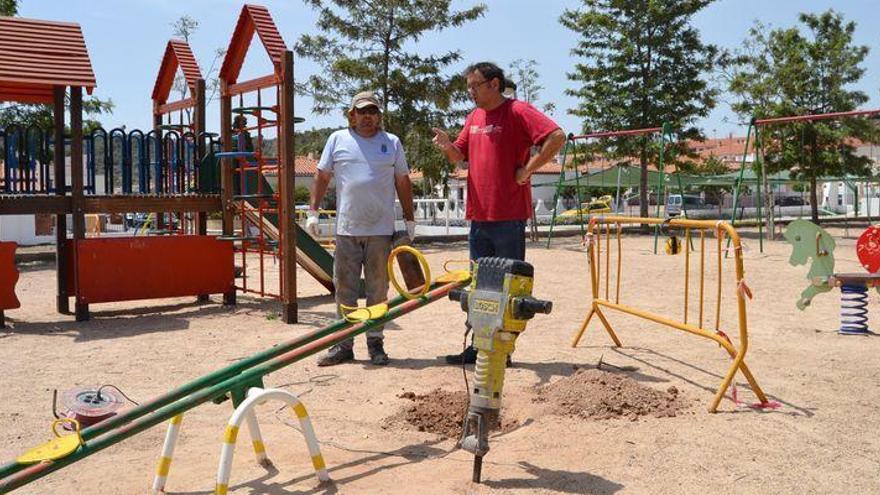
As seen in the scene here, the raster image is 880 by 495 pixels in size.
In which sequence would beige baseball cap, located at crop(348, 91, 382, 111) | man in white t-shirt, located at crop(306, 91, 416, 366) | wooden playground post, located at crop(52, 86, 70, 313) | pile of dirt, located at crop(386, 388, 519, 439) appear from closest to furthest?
1. pile of dirt, located at crop(386, 388, 519, 439)
2. beige baseball cap, located at crop(348, 91, 382, 111)
3. man in white t-shirt, located at crop(306, 91, 416, 366)
4. wooden playground post, located at crop(52, 86, 70, 313)

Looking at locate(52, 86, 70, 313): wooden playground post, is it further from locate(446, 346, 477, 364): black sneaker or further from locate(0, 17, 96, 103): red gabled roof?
locate(446, 346, 477, 364): black sneaker

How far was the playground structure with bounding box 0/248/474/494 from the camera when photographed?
8.81ft

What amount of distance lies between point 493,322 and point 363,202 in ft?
8.56

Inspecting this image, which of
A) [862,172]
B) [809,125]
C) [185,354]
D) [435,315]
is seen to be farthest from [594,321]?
[862,172]

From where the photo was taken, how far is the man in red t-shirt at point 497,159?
498 centimetres

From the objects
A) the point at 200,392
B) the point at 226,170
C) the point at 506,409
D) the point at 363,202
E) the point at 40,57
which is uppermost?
the point at 40,57

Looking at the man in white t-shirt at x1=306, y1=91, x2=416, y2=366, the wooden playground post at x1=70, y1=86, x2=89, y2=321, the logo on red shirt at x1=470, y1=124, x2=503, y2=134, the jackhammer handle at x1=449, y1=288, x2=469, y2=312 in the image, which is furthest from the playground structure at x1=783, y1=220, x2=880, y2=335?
the wooden playground post at x1=70, y1=86, x2=89, y2=321

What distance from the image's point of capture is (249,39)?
8.75 metres

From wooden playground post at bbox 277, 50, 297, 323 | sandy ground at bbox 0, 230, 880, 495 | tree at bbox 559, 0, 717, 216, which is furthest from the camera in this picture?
tree at bbox 559, 0, 717, 216

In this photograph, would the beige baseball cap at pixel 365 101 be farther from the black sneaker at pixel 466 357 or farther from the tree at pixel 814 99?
the tree at pixel 814 99

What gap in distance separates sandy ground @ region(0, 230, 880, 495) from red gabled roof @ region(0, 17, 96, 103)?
2.10 meters

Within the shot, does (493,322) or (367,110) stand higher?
(367,110)

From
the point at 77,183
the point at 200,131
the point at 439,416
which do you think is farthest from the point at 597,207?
the point at 439,416

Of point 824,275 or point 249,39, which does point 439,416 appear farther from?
point 249,39
